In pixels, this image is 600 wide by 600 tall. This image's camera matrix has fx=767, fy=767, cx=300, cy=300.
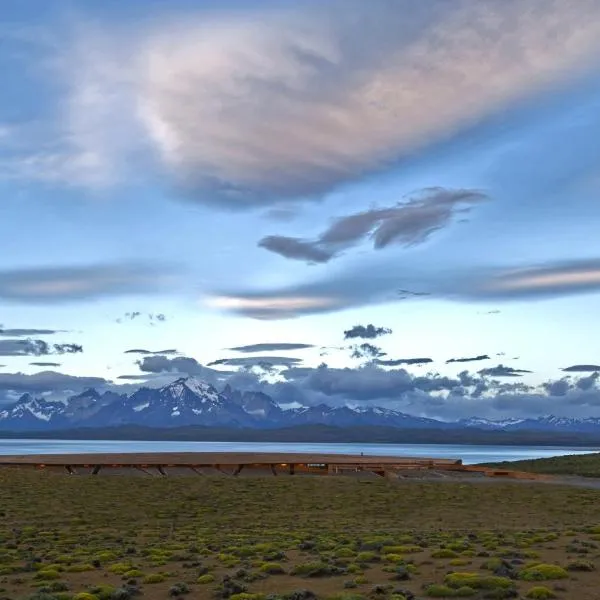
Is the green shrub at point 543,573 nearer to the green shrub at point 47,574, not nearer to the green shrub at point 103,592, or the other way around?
the green shrub at point 103,592

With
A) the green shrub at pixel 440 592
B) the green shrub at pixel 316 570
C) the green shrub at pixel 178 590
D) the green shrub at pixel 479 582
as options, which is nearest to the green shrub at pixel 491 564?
the green shrub at pixel 479 582

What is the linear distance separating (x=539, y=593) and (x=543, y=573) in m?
3.11

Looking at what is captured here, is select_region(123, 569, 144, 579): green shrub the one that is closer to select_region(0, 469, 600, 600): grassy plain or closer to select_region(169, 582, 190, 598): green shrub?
Answer: select_region(0, 469, 600, 600): grassy plain

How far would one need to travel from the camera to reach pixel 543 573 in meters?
23.6

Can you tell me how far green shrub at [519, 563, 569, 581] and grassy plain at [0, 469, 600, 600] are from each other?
42mm

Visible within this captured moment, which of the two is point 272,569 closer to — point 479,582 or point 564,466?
point 479,582

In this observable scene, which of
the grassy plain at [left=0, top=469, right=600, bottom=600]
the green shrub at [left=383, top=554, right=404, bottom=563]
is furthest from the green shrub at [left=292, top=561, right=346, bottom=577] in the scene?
the green shrub at [left=383, top=554, right=404, bottom=563]

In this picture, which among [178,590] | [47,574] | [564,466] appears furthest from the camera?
[564,466]

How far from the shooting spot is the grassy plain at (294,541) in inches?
898

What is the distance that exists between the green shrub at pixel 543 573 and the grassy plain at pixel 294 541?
42 millimetres

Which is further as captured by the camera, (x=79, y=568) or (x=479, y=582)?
(x=79, y=568)

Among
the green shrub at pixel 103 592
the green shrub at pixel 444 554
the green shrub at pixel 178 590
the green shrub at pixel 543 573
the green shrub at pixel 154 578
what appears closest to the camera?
the green shrub at pixel 103 592

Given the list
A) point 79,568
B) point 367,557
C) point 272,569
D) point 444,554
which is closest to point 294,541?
point 367,557

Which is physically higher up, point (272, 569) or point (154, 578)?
point (272, 569)
